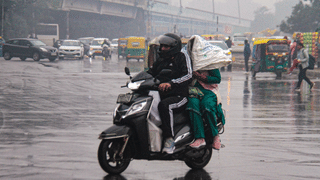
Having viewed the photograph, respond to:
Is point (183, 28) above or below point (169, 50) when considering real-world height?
above

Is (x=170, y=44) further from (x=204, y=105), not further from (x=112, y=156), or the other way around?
(x=112, y=156)

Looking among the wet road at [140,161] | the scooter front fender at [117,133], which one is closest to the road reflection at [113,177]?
the wet road at [140,161]

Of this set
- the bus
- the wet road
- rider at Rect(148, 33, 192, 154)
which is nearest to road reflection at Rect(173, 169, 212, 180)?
the wet road

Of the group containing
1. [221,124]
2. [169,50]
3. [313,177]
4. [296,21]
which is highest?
[296,21]

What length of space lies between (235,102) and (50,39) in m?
55.3

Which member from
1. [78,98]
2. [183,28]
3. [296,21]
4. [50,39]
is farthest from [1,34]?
[183,28]

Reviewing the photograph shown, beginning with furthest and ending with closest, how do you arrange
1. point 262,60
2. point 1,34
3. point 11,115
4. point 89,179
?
1. point 1,34
2. point 262,60
3. point 11,115
4. point 89,179

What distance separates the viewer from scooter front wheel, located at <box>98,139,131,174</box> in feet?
19.3

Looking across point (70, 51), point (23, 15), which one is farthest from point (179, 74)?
point (23, 15)

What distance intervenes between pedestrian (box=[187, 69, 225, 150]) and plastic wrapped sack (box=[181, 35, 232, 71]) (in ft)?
0.30

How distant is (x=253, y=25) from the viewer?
194375 mm

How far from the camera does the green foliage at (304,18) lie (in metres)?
54.3

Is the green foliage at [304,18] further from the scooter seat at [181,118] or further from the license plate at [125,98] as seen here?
the license plate at [125,98]

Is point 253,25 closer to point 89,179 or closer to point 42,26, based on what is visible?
point 42,26
